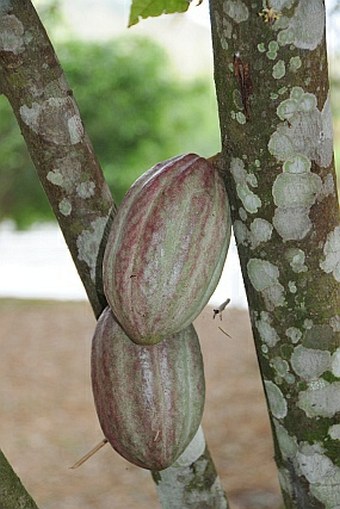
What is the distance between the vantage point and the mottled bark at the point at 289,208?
77cm

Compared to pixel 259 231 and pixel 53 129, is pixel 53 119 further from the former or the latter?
pixel 259 231

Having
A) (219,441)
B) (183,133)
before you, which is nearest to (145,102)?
(183,133)

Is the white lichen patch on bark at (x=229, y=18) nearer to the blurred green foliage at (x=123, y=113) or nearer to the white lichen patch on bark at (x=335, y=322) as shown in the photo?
the white lichen patch on bark at (x=335, y=322)

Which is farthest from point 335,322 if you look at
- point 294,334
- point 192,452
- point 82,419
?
point 82,419

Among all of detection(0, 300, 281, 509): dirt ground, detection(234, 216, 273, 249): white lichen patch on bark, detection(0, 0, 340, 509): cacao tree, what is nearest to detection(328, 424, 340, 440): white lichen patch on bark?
detection(0, 0, 340, 509): cacao tree

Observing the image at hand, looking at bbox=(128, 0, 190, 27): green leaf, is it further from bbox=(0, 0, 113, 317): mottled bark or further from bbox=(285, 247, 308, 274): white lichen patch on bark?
bbox=(285, 247, 308, 274): white lichen patch on bark

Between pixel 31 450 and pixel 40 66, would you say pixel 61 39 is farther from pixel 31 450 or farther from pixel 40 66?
pixel 40 66

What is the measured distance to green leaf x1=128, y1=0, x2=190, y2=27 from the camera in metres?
1.01

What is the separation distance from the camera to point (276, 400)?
88cm

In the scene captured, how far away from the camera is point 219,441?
4.21 m

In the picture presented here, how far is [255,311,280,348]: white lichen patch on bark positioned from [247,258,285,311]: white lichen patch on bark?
0.04ft

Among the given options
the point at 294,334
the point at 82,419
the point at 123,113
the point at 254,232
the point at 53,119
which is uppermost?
the point at 53,119

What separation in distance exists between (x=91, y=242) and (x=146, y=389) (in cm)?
17

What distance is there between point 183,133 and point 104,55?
3.50ft
